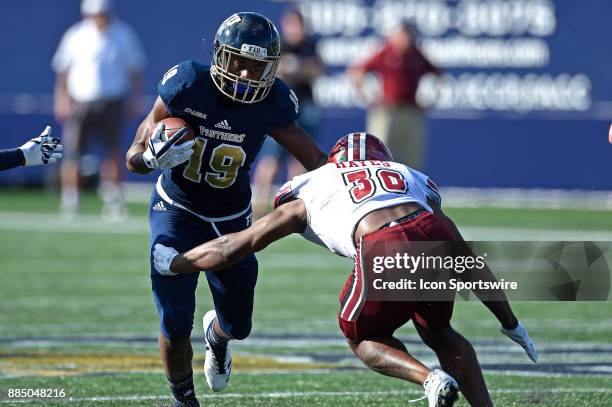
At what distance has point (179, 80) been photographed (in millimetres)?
4996

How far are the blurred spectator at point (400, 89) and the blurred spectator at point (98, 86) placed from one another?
2.43m

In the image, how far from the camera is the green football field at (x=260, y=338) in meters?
5.17

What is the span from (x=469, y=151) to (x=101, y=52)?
4698 millimetres

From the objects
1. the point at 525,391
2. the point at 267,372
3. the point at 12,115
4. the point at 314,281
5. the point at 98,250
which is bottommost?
the point at 12,115

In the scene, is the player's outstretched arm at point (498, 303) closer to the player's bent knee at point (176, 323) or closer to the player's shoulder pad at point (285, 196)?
the player's shoulder pad at point (285, 196)

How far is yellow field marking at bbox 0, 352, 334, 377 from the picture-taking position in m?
5.62

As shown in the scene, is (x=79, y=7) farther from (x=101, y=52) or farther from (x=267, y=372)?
(x=267, y=372)

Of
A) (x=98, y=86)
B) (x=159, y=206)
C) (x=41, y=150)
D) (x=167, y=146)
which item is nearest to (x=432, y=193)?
(x=167, y=146)

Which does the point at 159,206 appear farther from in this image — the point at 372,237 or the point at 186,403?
the point at 372,237

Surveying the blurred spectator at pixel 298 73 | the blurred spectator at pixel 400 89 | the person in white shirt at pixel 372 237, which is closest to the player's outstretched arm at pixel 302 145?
the person in white shirt at pixel 372 237

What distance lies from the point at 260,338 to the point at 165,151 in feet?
7.61

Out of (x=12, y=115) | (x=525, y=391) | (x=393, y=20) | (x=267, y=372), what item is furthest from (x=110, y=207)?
(x=525, y=391)

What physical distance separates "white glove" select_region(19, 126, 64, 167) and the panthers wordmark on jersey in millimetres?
1138

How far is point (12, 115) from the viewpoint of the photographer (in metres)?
15.6
